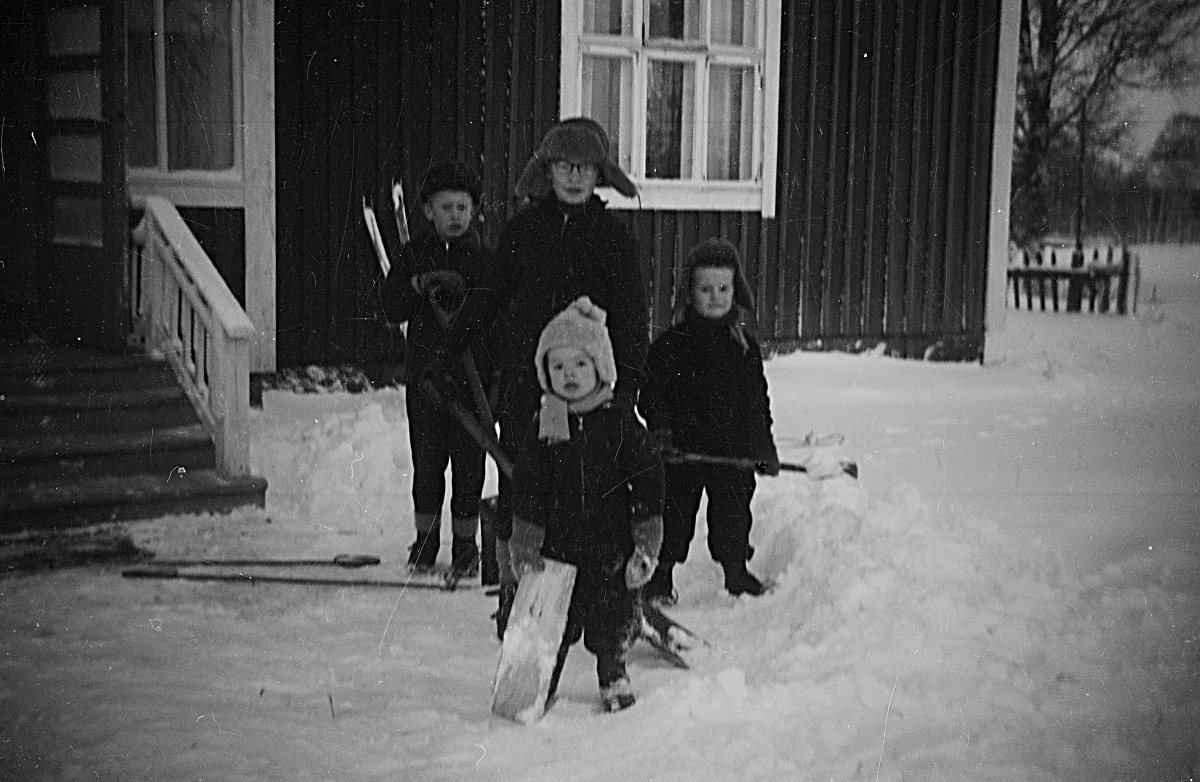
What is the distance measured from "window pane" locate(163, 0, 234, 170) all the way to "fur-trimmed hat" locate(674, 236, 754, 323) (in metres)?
3.86

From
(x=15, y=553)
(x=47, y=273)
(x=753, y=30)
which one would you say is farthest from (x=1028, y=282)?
(x=15, y=553)

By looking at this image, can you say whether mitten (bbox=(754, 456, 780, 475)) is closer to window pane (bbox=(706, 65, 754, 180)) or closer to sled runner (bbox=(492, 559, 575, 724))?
sled runner (bbox=(492, 559, 575, 724))

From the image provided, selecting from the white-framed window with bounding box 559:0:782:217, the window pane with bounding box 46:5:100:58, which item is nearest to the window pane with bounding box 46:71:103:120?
the window pane with bounding box 46:5:100:58

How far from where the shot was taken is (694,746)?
328cm

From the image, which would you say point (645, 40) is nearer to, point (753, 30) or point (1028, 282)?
point (753, 30)

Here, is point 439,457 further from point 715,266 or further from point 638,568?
point 638,568

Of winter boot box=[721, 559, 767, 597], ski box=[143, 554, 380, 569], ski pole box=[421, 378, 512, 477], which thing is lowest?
ski box=[143, 554, 380, 569]

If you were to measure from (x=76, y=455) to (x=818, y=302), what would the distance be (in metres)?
5.49

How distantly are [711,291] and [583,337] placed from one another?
105 cm

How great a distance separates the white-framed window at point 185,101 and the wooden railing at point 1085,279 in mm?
9043

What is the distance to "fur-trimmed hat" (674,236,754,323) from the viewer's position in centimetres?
441

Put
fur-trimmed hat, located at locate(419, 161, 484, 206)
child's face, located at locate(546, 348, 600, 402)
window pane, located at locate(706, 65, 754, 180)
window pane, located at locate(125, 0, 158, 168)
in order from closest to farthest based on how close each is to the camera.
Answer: child's face, located at locate(546, 348, 600, 402)
fur-trimmed hat, located at locate(419, 161, 484, 206)
window pane, located at locate(125, 0, 158, 168)
window pane, located at locate(706, 65, 754, 180)

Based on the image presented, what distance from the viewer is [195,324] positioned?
628 centimetres

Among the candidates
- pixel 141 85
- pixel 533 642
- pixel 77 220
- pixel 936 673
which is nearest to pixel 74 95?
pixel 141 85
